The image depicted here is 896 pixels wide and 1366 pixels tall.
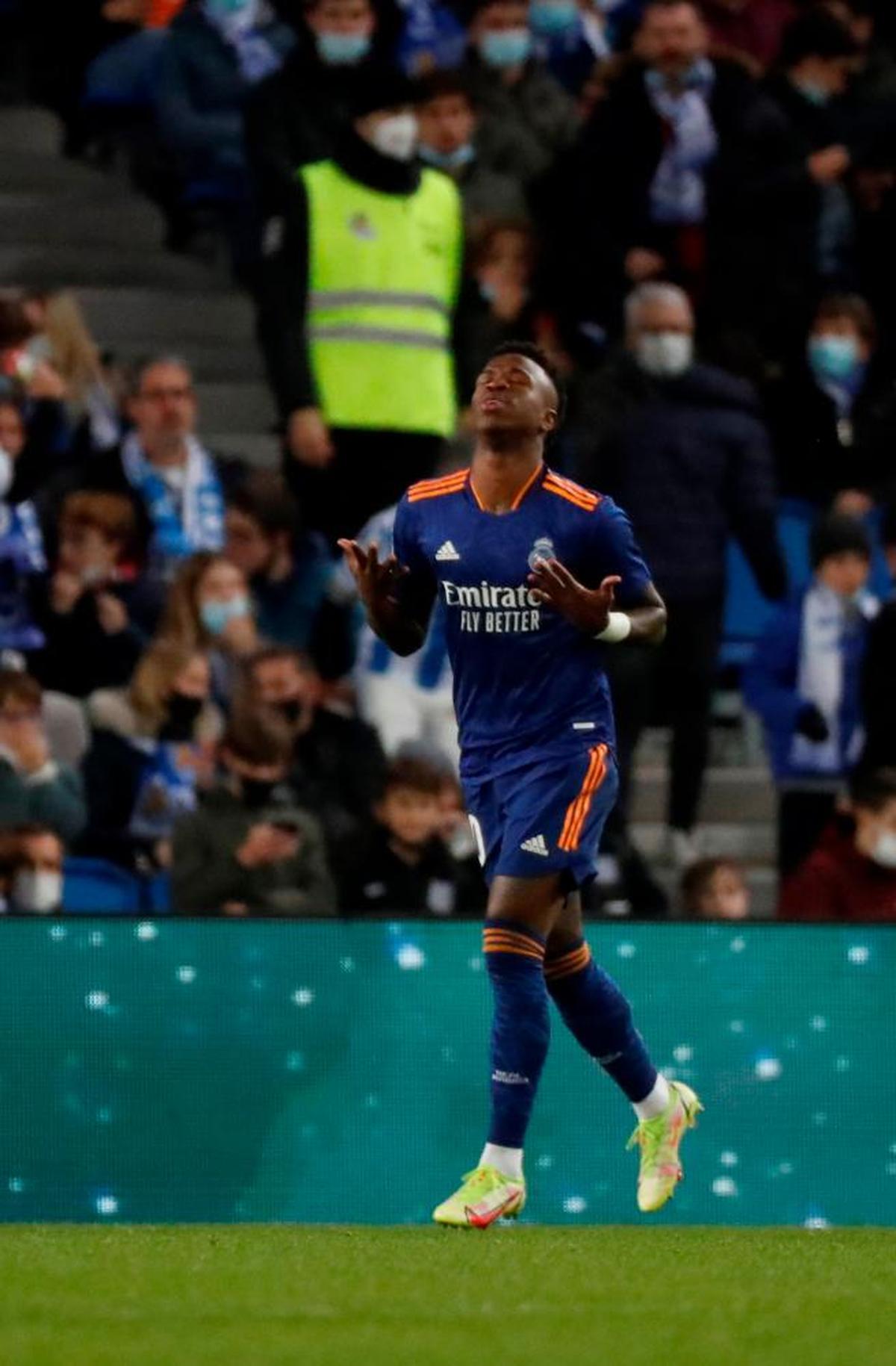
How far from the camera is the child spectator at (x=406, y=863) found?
1035 centimetres

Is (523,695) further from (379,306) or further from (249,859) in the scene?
(379,306)

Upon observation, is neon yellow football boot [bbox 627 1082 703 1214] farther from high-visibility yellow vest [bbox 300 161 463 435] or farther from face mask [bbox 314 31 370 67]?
face mask [bbox 314 31 370 67]

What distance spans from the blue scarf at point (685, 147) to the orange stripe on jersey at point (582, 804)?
18.4 ft

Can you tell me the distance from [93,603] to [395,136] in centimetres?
217

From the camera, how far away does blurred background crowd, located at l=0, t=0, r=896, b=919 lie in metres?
10.8

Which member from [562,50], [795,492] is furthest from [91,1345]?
[562,50]

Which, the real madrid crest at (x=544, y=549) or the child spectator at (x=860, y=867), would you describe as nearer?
the real madrid crest at (x=544, y=549)

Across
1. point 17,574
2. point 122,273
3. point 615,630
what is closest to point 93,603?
point 17,574

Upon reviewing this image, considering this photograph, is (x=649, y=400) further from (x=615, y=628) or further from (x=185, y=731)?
(x=615, y=628)

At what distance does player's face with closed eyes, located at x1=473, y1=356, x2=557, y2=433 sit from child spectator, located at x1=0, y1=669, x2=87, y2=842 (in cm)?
326

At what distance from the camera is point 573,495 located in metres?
7.84

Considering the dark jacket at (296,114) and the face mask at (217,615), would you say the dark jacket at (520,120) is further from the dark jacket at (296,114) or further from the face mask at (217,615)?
the face mask at (217,615)

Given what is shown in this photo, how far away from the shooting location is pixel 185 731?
36.1 ft

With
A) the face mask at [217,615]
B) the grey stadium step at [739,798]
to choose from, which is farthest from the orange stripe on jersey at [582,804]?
the grey stadium step at [739,798]
